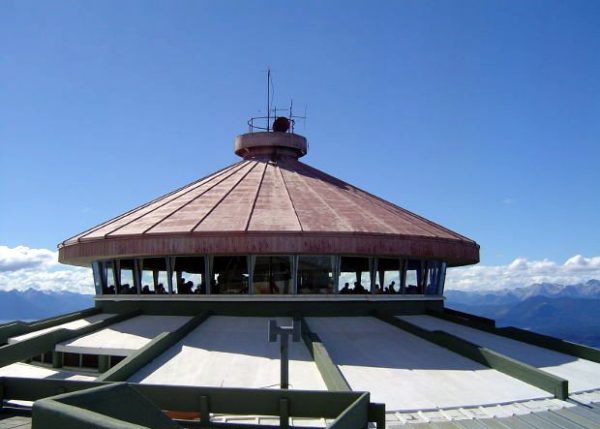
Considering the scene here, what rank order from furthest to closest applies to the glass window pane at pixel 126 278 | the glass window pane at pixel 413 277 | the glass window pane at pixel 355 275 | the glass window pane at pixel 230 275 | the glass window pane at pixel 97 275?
the glass window pane at pixel 97 275 → the glass window pane at pixel 413 277 → the glass window pane at pixel 126 278 → the glass window pane at pixel 355 275 → the glass window pane at pixel 230 275

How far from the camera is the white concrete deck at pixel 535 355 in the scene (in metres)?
14.9

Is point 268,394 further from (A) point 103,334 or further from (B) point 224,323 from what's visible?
(A) point 103,334

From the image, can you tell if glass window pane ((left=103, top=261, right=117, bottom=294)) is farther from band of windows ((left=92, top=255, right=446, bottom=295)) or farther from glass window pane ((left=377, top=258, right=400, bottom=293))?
glass window pane ((left=377, top=258, right=400, bottom=293))

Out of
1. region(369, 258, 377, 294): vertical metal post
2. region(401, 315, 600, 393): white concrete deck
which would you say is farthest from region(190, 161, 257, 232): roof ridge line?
region(401, 315, 600, 393): white concrete deck

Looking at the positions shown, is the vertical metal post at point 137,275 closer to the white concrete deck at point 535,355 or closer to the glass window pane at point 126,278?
the glass window pane at point 126,278

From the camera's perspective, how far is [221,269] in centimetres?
1875

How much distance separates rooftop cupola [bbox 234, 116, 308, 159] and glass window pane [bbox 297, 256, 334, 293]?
10.3 metres

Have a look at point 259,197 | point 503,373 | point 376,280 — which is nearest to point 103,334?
point 259,197

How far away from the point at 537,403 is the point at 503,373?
2149 mm

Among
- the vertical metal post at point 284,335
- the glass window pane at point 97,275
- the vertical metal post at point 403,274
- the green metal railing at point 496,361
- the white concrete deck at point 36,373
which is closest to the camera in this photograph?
the vertical metal post at point 284,335

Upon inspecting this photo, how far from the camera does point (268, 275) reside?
60.8ft

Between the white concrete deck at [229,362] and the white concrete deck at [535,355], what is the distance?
5805 mm

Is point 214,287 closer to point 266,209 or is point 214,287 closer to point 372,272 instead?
point 266,209

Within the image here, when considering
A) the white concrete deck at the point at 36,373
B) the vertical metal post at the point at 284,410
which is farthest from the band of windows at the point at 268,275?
the vertical metal post at the point at 284,410
